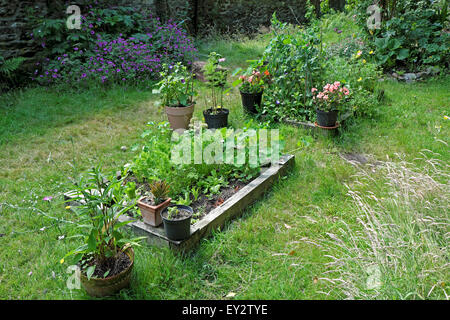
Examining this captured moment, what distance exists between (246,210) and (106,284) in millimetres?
1388

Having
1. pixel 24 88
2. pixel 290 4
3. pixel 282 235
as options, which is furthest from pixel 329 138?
pixel 290 4

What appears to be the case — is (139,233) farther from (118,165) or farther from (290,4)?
(290,4)

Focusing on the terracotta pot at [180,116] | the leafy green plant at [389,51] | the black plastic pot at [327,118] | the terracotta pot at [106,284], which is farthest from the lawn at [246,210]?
the leafy green plant at [389,51]

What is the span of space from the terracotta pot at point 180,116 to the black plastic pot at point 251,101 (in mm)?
929

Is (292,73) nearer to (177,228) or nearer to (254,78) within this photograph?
(254,78)

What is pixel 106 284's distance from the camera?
2260 millimetres

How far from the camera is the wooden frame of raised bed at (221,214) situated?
2727mm

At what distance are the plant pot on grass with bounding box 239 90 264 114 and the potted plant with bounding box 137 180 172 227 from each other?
8.66ft

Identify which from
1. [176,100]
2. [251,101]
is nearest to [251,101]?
[251,101]

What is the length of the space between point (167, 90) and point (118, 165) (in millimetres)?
1159

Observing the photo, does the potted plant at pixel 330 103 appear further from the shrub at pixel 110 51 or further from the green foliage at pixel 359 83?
the shrub at pixel 110 51

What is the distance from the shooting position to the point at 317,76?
16.4 feet

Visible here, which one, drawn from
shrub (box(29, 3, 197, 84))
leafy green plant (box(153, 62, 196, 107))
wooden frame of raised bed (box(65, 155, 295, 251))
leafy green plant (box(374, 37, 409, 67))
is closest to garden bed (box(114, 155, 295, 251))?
wooden frame of raised bed (box(65, 155, 295, 251))

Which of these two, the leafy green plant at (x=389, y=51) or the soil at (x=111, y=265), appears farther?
the leafy green plant at (x=389, y=51)
